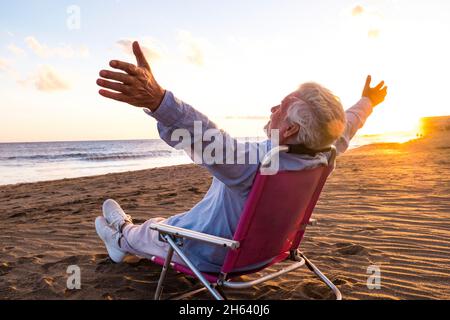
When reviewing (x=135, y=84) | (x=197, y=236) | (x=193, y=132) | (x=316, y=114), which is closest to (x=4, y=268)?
(x=197, y=236)

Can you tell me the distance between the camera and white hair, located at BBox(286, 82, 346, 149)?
7.29 feet

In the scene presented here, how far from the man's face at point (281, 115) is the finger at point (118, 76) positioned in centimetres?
92

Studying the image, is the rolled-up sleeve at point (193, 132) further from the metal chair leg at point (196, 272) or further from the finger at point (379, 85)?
the finger at point (379, 85)

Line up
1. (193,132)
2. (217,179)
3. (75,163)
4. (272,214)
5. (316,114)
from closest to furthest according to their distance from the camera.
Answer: (193,132)
(316,114)
(272,214)
(217,179)
(75,163)

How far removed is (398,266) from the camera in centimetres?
368

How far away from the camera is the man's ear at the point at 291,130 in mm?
2296

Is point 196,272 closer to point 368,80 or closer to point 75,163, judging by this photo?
point 368,80

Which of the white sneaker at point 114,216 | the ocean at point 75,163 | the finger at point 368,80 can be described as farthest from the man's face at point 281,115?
the ocean at point 75,163

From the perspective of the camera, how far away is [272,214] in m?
2.50

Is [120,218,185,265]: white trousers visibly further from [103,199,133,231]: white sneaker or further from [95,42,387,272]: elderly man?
[103,199,133,231]: white sneaker

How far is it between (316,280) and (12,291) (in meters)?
2.40

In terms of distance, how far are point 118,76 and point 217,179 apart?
1.12 meters
